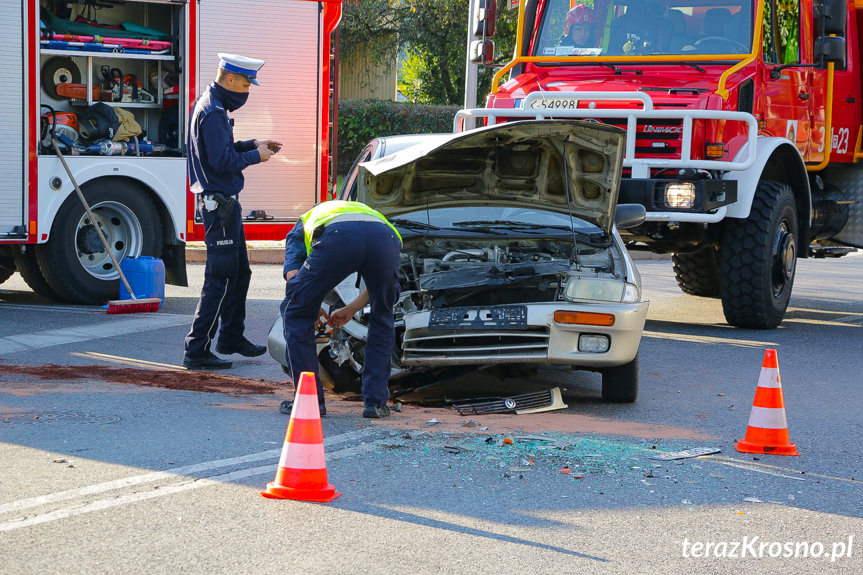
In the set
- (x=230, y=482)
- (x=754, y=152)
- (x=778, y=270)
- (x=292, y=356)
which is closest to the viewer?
(x=230, y=482)

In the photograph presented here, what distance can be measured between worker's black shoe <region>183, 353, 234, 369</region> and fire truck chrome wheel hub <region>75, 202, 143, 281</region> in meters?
3.57

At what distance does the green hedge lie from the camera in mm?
24641

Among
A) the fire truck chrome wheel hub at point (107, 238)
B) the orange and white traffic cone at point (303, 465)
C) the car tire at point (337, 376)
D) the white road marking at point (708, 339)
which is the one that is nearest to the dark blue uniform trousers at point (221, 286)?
the car tire at point (337, 376)

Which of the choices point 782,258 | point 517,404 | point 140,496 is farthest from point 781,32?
point 140,496

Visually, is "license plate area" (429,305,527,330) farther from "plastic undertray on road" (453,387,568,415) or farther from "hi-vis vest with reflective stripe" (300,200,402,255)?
"hi-vis vest with reflective stripe" (300,200,402,255)

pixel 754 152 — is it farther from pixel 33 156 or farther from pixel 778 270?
pixel 33 156

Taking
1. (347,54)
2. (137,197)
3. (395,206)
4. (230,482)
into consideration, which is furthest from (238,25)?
(347,54)

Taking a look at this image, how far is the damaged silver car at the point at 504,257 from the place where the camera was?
6.83 metres

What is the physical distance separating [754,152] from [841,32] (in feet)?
5.83

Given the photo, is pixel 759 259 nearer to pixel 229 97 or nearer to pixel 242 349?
pixel 242 349

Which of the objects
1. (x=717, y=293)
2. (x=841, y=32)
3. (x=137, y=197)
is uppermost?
(x=841, y=32)

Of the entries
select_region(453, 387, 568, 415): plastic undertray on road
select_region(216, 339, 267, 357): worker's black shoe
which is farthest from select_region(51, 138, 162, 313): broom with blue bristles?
select_region(453, 387, 568, 415): plastic undertray on road

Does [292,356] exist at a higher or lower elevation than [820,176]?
lower

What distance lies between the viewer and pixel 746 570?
4254 mm
